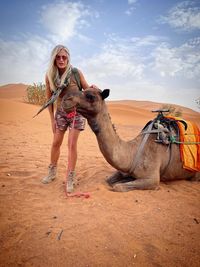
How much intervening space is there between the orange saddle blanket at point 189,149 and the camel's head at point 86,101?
197cm

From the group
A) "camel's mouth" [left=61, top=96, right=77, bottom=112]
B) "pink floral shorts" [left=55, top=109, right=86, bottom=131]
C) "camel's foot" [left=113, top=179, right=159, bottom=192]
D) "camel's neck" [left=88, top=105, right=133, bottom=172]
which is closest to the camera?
"camel's mouth" [left=61, top=96, right=77, bottom=112]

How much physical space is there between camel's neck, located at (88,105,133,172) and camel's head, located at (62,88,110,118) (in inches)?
5.6

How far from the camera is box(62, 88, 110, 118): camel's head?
322 centimetres

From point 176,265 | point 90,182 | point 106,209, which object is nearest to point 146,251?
point 176,265

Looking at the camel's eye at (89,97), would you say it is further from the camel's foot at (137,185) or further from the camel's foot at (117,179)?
the camel's foot at (117,179)

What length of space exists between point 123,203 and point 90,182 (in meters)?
1.16

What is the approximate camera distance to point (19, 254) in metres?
2.32

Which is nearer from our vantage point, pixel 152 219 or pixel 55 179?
pixel 152 219

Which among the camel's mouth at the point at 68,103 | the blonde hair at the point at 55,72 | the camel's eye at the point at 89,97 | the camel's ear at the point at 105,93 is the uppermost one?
the blonde hair at the point at 55,72

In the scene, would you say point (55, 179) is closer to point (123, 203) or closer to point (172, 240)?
point (123, 203)

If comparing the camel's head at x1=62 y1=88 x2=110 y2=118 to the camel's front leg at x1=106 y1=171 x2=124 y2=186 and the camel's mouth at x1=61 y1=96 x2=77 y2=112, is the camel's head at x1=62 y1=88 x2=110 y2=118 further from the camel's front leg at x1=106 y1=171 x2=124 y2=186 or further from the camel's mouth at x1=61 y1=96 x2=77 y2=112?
the camel's front leg at x1=106 y1=171 x2=124 y2=186

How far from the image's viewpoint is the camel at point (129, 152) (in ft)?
11.1

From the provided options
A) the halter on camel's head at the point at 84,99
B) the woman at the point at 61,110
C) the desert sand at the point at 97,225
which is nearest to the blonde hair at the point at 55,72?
the woman at the point at 61,110

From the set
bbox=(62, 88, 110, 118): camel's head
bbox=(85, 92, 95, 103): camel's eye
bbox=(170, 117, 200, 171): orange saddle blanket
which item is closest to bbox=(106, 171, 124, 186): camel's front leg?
bbox=(170, 117, 200, 171): orange saddle blanket
